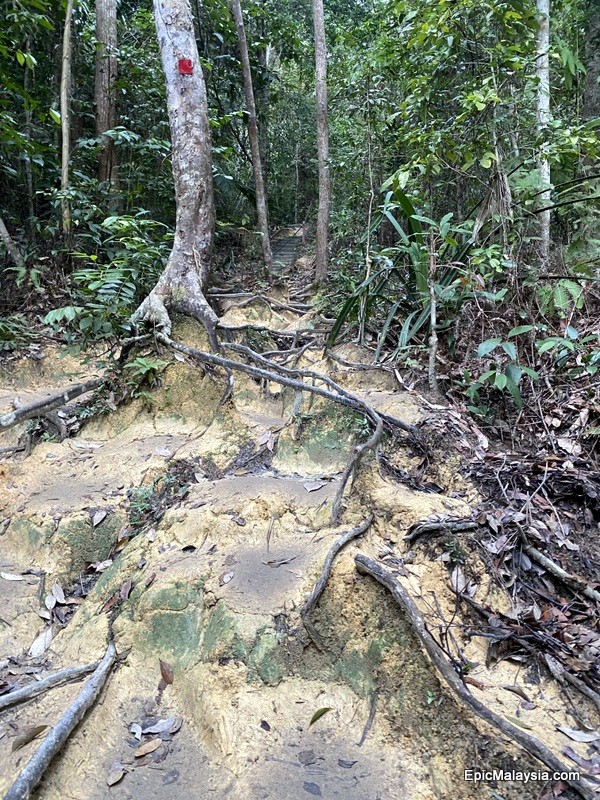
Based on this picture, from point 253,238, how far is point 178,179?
12.2ft

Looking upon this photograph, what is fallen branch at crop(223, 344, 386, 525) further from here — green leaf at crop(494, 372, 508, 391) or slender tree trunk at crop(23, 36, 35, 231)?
slender tree trunk at crop(23, 36, 35, 231)

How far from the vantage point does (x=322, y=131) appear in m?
7.64

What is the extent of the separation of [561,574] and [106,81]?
342 inches

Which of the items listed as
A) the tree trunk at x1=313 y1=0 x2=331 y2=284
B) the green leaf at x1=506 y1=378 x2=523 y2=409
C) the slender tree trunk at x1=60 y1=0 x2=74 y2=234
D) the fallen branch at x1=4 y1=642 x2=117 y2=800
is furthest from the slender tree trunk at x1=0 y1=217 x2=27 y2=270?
the green leaf at x1=506 y1=378 x2=523 y2=409

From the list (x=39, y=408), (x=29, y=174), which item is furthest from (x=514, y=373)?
(x=29, y=174)

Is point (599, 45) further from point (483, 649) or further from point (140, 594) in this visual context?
point (140, 594)

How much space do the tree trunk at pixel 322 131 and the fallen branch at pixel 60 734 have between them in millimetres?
6217

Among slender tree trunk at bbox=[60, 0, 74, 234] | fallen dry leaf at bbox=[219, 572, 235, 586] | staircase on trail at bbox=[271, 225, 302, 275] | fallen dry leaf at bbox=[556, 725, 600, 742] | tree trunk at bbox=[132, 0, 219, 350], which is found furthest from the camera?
staircase on trail at bbox=[271, 225, 302, 275]

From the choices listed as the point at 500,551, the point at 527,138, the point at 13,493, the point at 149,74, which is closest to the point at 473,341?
the point at 500,551

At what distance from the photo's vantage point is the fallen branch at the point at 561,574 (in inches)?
102

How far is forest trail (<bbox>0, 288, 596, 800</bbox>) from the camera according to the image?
217cm

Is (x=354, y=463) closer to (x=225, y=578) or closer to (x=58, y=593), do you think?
(x=225, y=578)

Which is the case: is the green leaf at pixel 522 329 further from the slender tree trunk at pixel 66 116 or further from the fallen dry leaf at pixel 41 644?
the slender tree trunk at pixel 66 116

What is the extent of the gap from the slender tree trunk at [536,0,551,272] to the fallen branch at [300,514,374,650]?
116 inches
